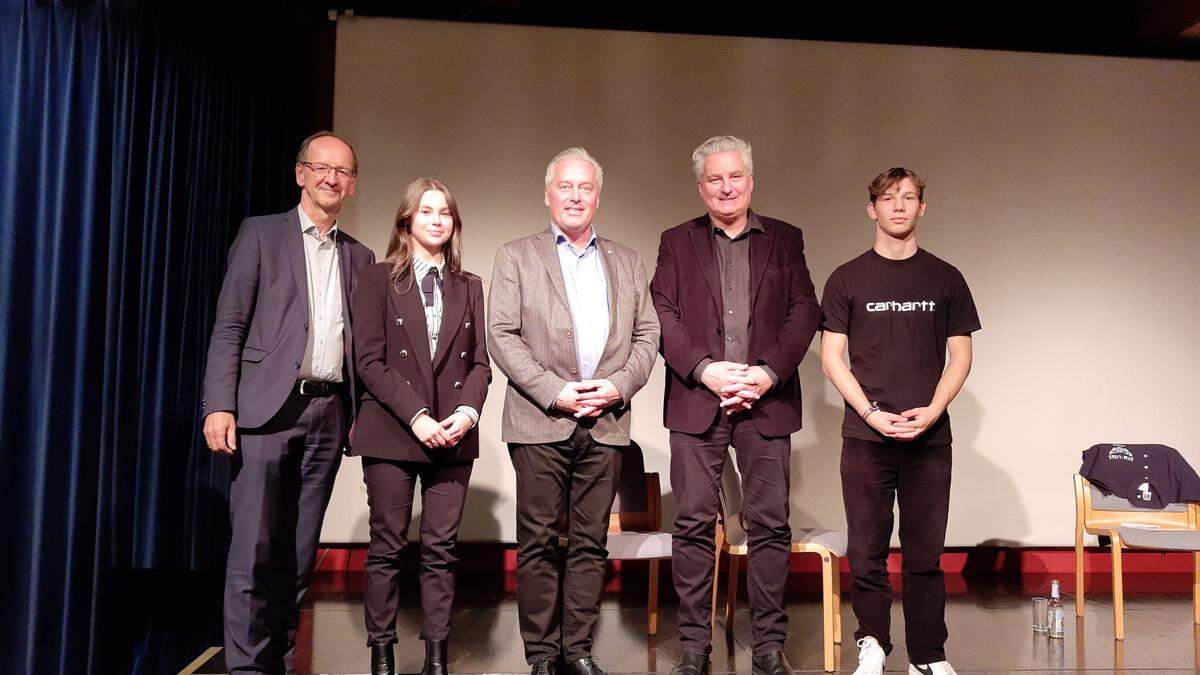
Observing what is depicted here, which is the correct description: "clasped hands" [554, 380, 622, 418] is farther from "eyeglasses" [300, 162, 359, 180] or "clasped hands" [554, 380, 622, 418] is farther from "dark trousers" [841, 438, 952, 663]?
"eyeglasses" [300, 162, 359, 180]

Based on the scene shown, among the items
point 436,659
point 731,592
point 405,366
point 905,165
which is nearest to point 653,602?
point 731,592

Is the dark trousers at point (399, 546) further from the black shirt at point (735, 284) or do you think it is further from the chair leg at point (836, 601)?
the chair leg at point (836, 601)

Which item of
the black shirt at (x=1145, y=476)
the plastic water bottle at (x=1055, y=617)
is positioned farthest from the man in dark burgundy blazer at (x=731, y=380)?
the black shirt at (x=1145, y=476)

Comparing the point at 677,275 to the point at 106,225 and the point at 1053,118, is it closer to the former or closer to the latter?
the point at 106,225

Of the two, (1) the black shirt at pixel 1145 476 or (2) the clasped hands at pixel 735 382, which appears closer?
(2) the clasped hands at pixel 735 382

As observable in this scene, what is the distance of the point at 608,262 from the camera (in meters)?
3.01

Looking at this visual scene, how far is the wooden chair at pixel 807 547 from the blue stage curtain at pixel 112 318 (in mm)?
2056

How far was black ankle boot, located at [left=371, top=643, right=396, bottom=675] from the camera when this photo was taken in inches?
110

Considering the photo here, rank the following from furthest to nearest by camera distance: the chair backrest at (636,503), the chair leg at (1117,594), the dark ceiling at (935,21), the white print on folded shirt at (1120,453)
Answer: the dark ceiling at (935,21) < the white print on folded shirt at (1120,453) < the chair backrest at (636,503) < the chair leg at (1117,594)

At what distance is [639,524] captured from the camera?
399cm

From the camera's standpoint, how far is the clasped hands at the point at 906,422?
3023 millimetres

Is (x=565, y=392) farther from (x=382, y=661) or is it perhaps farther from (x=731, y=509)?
(x=731, y=509)

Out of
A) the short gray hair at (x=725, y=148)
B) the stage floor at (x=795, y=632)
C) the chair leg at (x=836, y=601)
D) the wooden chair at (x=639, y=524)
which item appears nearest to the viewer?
the short gray hair at (x=725, y=148)

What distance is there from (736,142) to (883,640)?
1.82 m
